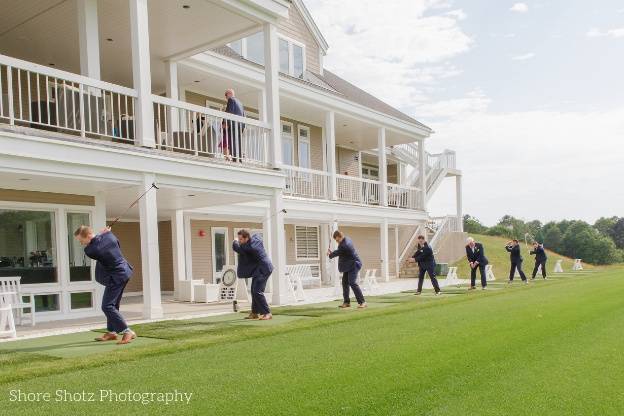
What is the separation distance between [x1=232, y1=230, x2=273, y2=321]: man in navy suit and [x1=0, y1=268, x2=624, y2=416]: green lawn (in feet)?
1.55

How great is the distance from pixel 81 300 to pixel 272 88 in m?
5.96

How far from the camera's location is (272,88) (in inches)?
518

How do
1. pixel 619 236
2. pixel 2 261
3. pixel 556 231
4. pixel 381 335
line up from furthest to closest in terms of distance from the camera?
pixel 619 236 → pixel 556 231 → pixel 2 261 → pixel 381 335

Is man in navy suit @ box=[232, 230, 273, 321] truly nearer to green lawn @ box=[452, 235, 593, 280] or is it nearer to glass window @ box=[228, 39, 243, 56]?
glass window @ box=[228, 39, 243, 56]

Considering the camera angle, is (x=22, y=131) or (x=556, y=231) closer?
(x=22, y=131)

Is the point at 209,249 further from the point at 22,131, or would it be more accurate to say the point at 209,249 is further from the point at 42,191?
the point at 22,131

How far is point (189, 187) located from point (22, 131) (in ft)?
10.9

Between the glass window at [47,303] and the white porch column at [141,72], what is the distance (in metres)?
3.52

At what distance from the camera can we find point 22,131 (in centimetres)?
886

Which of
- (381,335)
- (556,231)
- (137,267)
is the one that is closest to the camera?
(381,335)

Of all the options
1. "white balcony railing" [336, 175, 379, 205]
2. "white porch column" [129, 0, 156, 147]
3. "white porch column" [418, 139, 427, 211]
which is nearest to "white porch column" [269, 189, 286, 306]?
"white porch column" [129, 0, 156, 147]

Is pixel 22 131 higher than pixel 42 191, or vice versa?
pixel 22 131

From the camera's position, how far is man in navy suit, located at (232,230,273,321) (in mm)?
10617

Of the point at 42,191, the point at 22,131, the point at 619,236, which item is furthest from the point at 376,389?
the point at 619,236
